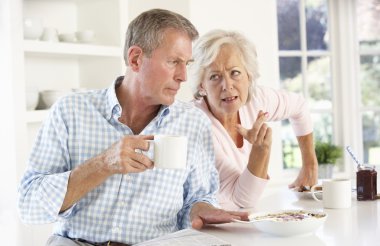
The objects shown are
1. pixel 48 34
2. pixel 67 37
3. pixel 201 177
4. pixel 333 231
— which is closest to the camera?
pixel 333 231

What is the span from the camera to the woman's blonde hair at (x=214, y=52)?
8.20 ft

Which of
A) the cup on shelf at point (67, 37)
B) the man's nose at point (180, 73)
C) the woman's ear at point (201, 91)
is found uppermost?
the cup on shelf at point (67, 37)

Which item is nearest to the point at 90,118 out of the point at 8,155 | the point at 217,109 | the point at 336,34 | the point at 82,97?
the point at 82,97

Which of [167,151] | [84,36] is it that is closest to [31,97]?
[84,36]

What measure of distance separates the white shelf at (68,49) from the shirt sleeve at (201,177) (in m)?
1.73

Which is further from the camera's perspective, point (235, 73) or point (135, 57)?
point (235, 73)

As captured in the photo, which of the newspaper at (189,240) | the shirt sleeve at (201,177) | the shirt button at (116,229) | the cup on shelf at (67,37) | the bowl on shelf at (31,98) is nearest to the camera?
the newspaper at (189,240)

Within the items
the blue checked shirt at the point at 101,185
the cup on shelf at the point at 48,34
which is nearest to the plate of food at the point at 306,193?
the blue checked shirt at the point at 101,185

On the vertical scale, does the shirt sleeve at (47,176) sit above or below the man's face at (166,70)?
below

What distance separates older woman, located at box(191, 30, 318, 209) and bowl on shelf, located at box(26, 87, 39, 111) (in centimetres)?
143

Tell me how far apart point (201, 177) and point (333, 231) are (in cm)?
56

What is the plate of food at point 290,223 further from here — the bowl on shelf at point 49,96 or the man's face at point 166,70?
the bowl on shelf at point 49,96

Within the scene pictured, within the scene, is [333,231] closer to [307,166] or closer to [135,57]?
[135,57]

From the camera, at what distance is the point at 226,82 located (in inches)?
98.2
